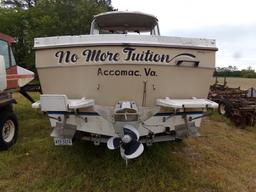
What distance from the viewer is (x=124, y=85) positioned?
4914 mm

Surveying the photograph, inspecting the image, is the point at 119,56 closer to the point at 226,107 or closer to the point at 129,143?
the point at 129,143

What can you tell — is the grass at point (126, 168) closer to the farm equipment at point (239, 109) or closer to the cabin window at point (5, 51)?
the cabin window at point (5, 51)

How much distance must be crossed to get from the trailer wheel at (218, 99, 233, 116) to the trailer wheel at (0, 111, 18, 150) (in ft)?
21.7

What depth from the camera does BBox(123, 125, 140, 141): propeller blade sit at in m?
4.66

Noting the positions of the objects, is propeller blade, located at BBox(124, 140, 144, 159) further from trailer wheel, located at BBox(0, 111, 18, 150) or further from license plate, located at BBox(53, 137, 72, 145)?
trailer wheel, located at BBox(0, 111, 18, 150)

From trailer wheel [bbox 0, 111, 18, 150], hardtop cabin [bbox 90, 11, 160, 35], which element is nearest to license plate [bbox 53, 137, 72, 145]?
trailer wheel [bbox 0, 111, 18, 150]

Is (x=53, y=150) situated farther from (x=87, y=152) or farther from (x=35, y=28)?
(x=35, y=28)

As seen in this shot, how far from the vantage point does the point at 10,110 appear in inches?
276

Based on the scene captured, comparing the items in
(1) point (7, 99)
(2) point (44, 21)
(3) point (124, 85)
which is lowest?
(1) point (7, 99)

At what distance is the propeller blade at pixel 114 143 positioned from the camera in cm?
472

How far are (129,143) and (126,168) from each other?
911 mm

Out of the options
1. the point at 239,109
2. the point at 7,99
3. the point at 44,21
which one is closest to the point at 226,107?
the point at 239,109

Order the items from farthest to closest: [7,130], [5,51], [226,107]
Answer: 1. [226,107]
2. [5,51]
3. [7,130]

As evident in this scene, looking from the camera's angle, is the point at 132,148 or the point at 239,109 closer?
the point at 132,148
